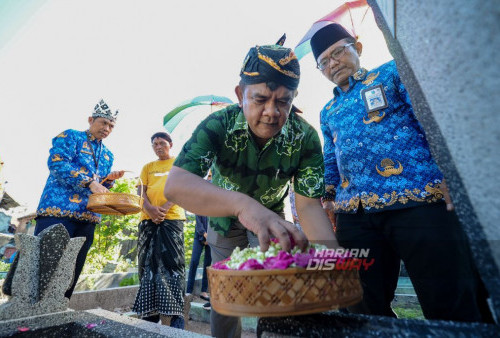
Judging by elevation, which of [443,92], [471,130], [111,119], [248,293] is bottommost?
[248,293]

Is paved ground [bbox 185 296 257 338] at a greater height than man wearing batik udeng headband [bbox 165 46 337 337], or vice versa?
man wearing batik udeng headband [bbox 165 46 337 337]

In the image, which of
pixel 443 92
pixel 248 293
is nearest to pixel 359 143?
pixel 443 92

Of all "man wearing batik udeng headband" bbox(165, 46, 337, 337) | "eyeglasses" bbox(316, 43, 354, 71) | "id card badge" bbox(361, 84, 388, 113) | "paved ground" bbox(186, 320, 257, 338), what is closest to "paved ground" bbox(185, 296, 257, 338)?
"paved ground" bbox(186, 320, 257, 338)

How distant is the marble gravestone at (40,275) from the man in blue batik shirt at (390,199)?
2350 mm

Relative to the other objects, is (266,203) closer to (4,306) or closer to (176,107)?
(4,306)

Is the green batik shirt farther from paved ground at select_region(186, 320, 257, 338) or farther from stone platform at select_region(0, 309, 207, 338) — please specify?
paved ground at select_region(186, 320, 257, 338)

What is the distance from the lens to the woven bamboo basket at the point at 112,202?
3186 millimetres

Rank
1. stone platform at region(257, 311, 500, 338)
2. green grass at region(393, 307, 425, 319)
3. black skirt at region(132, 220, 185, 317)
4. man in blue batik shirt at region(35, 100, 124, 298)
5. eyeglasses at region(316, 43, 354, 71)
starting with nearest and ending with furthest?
1. stone platform at region(257, 311, 500, 338)
2. eyeglasses at region(316, 43, 354, 71)
3. man in blue batik shirt at region(35, 100, 124, 298)
4. black skirt at region(132, 220, 185, 317)
5. green grass at region(393, 307, 425, 319)

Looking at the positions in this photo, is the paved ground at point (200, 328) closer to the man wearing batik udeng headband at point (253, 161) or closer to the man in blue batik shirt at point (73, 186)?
the man in blue batik shirt at point (73, 186)

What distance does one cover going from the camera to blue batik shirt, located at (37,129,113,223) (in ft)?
10.9

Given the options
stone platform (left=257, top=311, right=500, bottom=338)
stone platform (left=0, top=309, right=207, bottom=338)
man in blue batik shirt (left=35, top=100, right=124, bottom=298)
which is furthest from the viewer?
man in blue batik shirt (left=35, top=100, right=124, bottom=298)

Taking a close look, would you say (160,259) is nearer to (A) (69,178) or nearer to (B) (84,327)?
(A) (69,178)

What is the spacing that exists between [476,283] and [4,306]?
3219 millimetres

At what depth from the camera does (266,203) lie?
231cm
